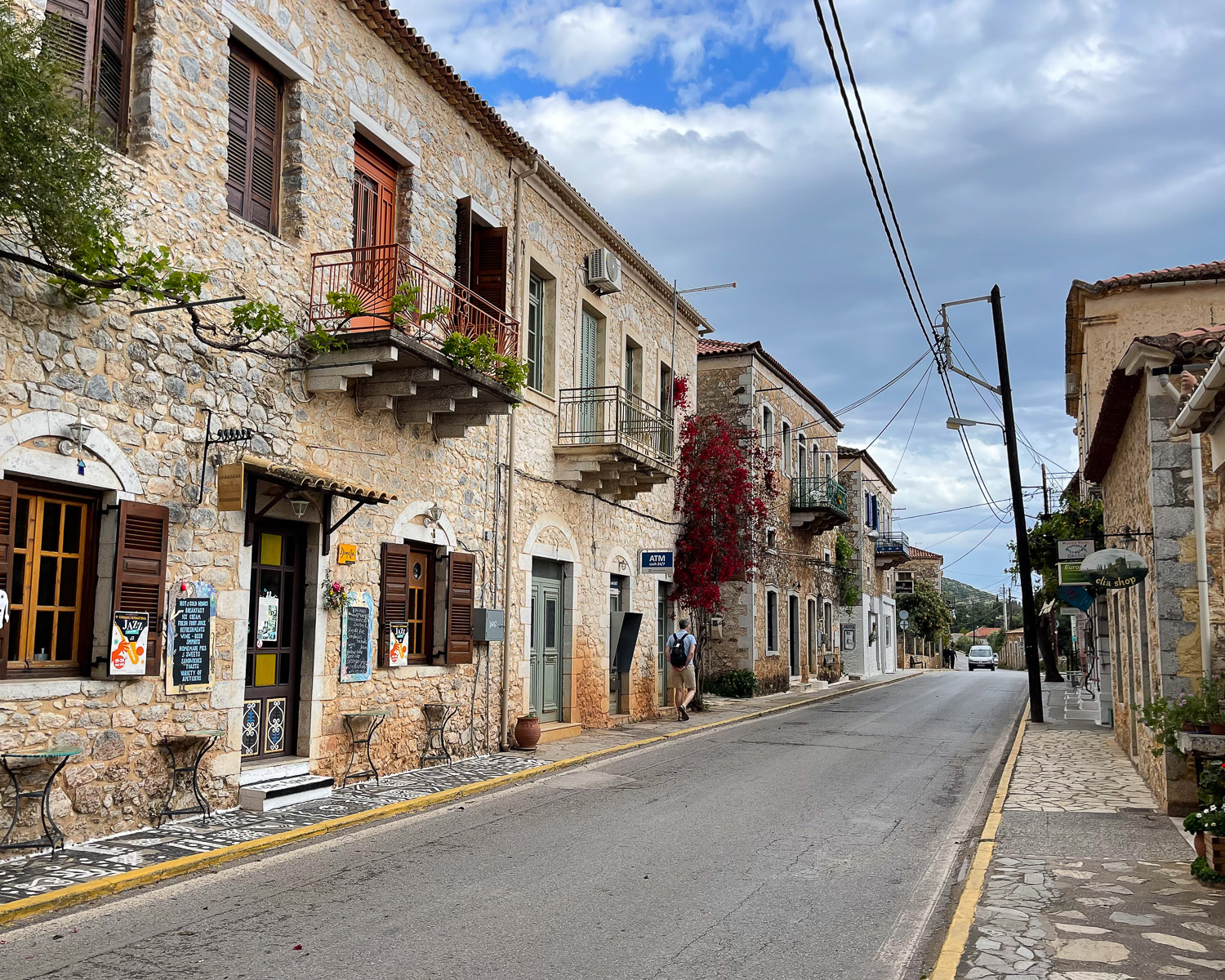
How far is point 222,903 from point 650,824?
3603 millimetres

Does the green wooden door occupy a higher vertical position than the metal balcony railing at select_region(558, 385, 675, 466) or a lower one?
lower

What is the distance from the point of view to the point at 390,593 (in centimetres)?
1077

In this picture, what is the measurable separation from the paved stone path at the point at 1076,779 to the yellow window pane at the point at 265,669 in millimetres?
6978

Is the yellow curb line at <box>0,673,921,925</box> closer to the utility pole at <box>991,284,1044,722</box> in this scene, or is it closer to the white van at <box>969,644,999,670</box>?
the utility pole at <box>991,284,1044,722</box>

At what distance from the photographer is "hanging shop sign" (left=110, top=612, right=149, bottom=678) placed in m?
7.35

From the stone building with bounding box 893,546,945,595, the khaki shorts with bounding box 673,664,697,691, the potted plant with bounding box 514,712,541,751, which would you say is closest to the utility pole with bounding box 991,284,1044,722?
the khaki shorts with bounding box 673,664,697,691

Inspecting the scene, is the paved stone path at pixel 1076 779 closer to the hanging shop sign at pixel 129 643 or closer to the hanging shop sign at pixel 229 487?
the hanging shop sign at pixel 229 487

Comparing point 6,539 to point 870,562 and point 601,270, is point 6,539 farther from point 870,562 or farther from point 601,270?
point 870,562

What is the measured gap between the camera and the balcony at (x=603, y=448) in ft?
48.4

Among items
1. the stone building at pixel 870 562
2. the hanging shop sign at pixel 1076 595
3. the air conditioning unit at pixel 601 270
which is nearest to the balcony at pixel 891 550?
the stone building at pixel 870 562

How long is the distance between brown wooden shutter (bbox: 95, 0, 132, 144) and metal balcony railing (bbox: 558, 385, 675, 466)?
23.9 ft

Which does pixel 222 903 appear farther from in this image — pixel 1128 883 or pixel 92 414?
pixel 1128 883

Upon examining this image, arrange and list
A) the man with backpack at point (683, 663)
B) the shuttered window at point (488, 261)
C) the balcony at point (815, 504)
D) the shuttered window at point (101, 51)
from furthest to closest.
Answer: the balcony at point (815, 504) < the man with backpack at point (683, 663) < the shuttered window at point (488, 261) < the shuttered window at point (101, 51)

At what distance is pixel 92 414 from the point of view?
7.32 m
